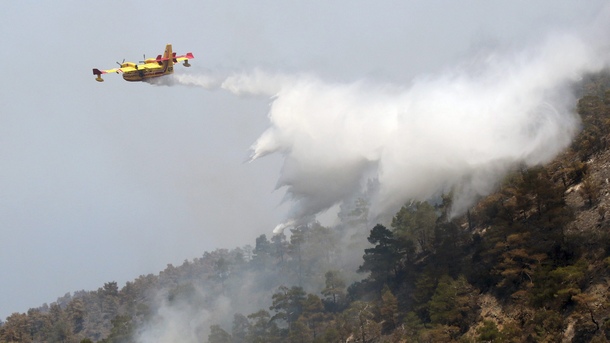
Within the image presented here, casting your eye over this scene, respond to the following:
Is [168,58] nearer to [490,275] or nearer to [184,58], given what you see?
[184,58]

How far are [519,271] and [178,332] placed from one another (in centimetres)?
6334

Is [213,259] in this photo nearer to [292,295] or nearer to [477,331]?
[292,295]

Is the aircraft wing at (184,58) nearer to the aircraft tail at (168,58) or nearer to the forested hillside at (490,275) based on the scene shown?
the aircraft tail at (168,58)

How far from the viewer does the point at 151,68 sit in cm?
7106

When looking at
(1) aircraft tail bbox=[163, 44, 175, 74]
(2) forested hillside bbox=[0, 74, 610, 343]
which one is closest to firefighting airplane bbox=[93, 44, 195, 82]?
(1) aircraft tail bbox=[163, 44, 175, 74]

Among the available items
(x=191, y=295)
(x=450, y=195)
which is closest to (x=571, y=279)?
(x=450, y=195)

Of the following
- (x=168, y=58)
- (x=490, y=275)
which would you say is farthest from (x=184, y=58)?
(x=490, y=275)

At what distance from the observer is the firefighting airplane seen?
70.1 m

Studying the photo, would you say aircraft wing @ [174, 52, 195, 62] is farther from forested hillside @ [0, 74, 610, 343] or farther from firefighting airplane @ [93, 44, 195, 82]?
forested hillside @ [0, 74, 610, 343]

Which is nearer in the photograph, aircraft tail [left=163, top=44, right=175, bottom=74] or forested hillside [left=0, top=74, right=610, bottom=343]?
forested hillside [left=0, top=74, right=610, bottom=343]

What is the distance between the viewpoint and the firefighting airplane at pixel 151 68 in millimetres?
70125

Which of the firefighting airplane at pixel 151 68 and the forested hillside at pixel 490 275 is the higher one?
the firefighting airplane at pixel 151 68

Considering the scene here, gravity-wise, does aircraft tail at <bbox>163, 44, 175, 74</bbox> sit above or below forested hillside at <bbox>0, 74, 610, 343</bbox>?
above

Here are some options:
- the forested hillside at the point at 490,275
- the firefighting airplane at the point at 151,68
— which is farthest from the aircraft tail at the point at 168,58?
the forested hillside at the point at 490,275
